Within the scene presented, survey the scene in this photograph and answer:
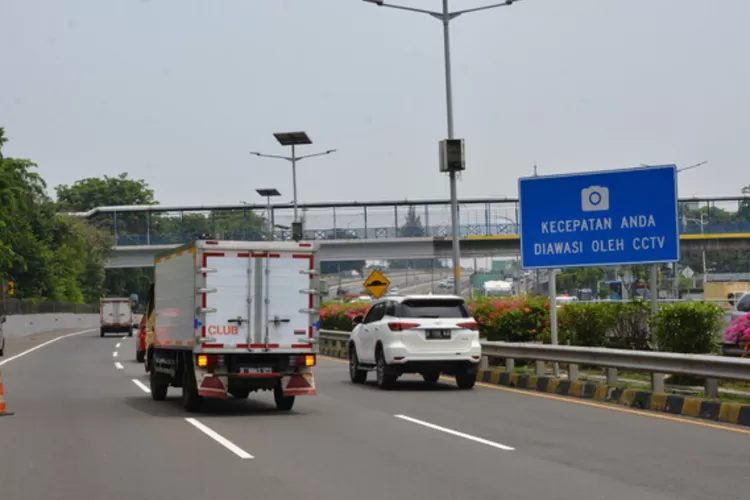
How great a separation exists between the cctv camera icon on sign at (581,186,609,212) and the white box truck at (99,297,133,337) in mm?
44474

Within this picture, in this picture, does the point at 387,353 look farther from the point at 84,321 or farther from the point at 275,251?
the point at 84,321

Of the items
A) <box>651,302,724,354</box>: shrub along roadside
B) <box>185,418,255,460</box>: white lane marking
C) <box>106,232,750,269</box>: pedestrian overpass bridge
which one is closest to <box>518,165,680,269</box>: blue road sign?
<box>651,302,724,354</box>: shrub along roadside

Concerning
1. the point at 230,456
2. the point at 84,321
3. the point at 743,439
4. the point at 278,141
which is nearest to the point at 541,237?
the point at 743,439

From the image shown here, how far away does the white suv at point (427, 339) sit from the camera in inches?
839

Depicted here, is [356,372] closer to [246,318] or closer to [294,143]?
[246,318]

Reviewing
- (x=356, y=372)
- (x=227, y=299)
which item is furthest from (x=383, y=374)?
(x=227, y=299)

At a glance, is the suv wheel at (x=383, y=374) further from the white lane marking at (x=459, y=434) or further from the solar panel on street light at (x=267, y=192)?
the solar panel on street light at (x=267, y=192)

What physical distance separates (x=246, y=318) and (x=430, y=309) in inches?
217

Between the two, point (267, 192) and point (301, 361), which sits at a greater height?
point (267, 192)

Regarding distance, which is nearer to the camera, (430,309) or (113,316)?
(430,309)

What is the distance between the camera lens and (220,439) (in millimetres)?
13812

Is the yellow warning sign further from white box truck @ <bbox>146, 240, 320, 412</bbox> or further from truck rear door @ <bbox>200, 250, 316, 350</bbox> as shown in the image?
truck rear door @ <bbox>200, 250, 316, 350</bbox>

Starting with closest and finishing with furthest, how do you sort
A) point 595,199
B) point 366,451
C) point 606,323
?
point 366,451
point 595,199
point 606,323

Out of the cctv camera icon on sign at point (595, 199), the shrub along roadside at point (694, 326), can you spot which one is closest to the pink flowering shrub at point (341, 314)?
the cctv camera icon on sign at point (595, 199)
